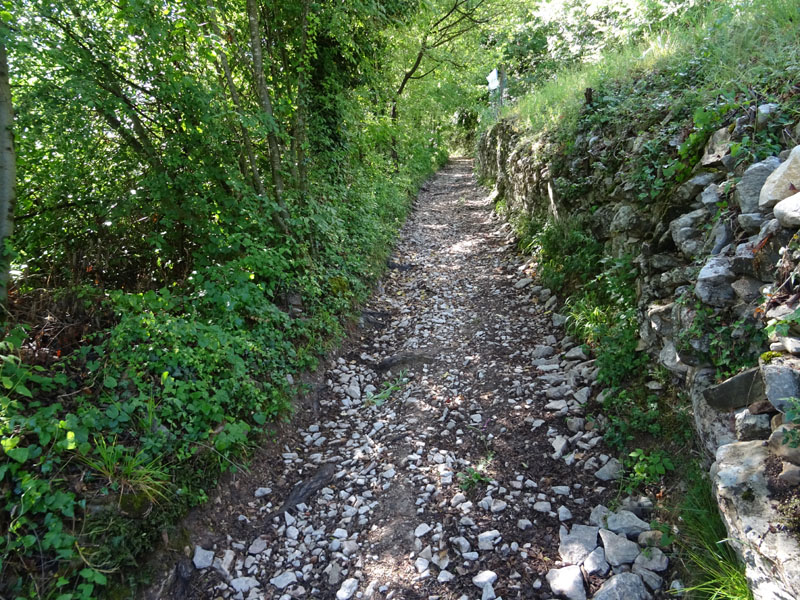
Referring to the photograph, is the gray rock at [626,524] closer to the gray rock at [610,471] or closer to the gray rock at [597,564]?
the gray rock at [597,564]

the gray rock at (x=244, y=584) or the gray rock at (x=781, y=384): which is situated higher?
the gray rock at (x=781, y=384)

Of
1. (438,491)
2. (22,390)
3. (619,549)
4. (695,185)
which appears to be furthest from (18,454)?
(695,185)

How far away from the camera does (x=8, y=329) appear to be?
153 inches

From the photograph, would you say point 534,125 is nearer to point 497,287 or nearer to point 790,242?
point 497,287

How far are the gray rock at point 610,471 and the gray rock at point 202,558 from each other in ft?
10.9

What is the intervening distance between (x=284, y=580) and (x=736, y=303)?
4.12 m

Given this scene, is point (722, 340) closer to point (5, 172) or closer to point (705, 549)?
point (705, 549)

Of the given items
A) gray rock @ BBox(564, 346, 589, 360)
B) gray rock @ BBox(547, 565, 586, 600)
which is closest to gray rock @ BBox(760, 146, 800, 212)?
gray rock @ BBox(564, 346, 589, 360)

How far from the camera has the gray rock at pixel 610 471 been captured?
3836 millimetres

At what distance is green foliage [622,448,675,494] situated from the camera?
3586mm

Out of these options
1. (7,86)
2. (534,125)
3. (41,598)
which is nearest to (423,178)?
(534,125)

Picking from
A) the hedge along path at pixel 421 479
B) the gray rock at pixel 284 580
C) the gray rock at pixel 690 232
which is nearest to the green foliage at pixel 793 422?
the hedge along path at pixel 421 479

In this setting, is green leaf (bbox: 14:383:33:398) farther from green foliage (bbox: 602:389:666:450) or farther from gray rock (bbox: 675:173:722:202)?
gray rock (bbox: 675:173:722:202)

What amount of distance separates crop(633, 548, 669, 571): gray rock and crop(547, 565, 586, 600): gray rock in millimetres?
417
